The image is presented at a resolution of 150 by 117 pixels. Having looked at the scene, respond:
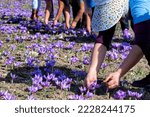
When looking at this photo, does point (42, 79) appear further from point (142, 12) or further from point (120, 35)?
point (120, 35)

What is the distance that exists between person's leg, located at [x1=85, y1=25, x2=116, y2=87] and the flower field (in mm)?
97

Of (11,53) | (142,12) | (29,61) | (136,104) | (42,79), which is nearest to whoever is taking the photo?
(136,104)

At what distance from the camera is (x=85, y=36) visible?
8734mm

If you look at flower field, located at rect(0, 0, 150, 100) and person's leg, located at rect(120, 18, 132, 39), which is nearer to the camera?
flower field, located at rect(0, 0, 150, 100)

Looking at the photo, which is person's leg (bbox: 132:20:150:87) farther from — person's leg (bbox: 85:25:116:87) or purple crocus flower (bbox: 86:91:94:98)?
purple crocus flower (bbox: 86:91:94:98)

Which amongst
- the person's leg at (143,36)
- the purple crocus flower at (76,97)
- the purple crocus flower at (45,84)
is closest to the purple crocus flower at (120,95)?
the purple crocus flower at (76,97)

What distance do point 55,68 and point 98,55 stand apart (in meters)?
1.41

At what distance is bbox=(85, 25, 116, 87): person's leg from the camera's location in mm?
4359

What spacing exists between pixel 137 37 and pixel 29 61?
2.02 m

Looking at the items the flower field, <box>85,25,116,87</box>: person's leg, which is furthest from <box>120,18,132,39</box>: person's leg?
<box>85,25,116,87</box>: person's leg

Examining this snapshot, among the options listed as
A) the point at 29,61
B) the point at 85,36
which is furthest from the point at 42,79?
the point at 85,36

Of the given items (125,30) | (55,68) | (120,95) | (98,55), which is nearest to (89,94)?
(120,95)

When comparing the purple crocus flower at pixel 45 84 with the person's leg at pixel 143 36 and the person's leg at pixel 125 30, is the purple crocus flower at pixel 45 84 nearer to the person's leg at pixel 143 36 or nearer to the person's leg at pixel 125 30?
the person's leg at pixel 143 36

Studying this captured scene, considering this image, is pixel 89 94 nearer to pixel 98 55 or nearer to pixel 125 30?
pixel 98 55
